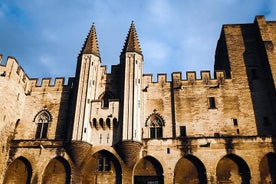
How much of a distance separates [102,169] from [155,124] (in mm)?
5760

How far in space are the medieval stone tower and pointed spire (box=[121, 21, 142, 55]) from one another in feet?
0.48

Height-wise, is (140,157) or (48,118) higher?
(48,118)

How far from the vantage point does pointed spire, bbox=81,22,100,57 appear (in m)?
26.2

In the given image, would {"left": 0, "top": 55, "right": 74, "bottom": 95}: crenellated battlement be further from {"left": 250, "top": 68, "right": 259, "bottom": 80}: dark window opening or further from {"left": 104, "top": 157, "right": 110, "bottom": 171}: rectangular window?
{"left": 250, "top": 68, "right": 259, "bottom": 80}: dark window opening

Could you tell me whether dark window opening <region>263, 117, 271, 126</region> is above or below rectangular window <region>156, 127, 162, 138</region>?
above

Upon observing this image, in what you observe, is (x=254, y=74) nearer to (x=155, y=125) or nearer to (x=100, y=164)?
(x=155, y=125)

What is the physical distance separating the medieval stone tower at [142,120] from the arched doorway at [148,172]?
0.24 feet

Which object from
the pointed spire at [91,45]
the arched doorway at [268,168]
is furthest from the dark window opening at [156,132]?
the pointed spire at [91,45]

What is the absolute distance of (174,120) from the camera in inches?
964

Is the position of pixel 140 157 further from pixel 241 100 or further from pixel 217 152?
pixel 241 100

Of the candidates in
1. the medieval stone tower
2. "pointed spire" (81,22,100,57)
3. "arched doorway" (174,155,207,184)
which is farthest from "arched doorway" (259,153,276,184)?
"pointed spire" (81,22,100,57)

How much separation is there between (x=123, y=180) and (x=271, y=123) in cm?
1263

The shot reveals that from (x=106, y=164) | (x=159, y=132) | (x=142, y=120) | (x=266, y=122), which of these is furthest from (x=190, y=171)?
(x=266, y=122)

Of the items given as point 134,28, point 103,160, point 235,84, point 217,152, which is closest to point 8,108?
point 103,160
